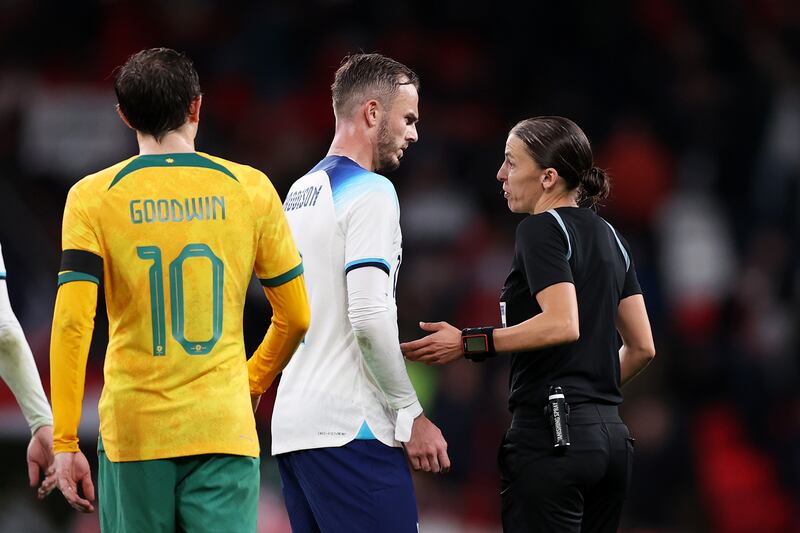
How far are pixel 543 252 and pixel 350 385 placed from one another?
759 mm

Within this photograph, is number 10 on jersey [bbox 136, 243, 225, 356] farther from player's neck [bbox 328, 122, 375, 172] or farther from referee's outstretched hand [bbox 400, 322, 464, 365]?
player's neck [bbox 328, 122, 375, 172]

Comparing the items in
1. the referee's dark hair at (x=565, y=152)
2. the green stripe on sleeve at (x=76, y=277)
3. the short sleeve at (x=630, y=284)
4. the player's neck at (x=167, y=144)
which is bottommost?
the short sleeve at (x=630, y=284)

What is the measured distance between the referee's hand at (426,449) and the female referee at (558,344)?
20 centimetres

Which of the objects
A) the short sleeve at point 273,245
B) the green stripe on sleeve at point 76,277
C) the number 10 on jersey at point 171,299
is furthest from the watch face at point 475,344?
the green stripe on sleeve at point 76,277

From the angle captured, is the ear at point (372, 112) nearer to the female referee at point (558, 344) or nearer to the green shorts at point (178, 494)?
the female referee at point (558, 344)

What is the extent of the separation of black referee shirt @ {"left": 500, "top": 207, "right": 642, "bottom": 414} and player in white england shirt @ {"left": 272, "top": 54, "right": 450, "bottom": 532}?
37cm

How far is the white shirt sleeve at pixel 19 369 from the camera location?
4152 mm

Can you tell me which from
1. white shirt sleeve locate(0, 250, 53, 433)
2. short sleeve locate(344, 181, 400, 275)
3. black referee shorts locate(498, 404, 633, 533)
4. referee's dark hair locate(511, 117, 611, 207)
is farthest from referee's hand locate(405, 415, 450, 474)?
white shirt sleeve locate(0, 250, 53, 433)

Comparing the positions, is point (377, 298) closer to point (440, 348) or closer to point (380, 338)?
point (380, 338)

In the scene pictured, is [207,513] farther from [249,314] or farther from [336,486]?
[249,314]

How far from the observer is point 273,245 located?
369 cm

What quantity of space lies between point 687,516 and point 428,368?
6.43 feet

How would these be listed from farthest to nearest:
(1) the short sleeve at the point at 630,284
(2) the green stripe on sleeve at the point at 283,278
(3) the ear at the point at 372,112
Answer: (3) the ear at the point at 372,112, (1) the short sleeve at the point at 630,284, (2) the green stripe on sleeve at the point at 283,278

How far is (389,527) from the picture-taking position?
13.3ft
